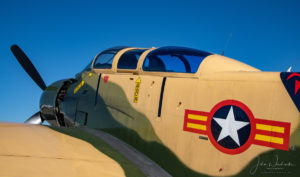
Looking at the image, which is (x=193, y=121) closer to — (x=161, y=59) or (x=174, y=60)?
(x=174, y=60)

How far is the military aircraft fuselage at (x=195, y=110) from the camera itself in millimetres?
3162

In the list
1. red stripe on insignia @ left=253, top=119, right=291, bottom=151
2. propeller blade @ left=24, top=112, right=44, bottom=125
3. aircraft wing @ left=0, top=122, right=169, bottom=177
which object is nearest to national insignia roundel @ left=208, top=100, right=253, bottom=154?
red stripe on insignia @ left=253, top=119, right=291, bottom=151

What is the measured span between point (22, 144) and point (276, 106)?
2863mm

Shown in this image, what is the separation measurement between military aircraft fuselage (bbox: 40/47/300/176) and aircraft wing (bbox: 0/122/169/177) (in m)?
0.57

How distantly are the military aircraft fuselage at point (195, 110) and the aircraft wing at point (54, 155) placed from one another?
57 cm

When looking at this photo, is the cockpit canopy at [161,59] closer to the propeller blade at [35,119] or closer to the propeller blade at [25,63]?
the propeller blade at [35,119]

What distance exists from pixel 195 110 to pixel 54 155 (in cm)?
177

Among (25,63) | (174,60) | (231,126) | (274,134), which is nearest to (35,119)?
(25,63)

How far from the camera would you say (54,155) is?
3426mm

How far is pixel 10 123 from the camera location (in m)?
4.54

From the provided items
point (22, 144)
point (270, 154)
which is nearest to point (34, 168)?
point (22, 144)

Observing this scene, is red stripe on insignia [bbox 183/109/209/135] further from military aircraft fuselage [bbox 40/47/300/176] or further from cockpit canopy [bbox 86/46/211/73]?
cockpit canopy [bbox 86/46/211/73]

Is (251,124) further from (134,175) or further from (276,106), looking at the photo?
(134,175)

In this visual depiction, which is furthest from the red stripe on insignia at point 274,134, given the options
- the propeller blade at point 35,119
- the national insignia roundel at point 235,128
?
the propeller blade at point 35,119
